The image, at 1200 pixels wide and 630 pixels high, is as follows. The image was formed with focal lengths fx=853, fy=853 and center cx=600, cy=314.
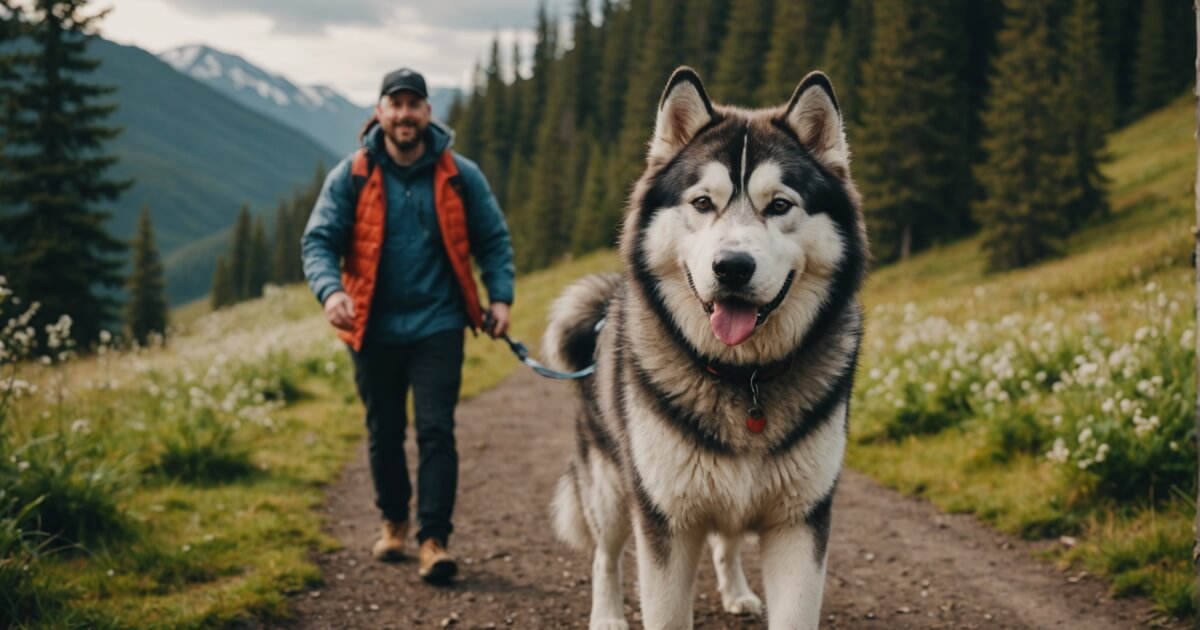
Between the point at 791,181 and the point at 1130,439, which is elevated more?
the point at 791,181

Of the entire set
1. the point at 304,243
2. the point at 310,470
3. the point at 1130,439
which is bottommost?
the point at 310,470

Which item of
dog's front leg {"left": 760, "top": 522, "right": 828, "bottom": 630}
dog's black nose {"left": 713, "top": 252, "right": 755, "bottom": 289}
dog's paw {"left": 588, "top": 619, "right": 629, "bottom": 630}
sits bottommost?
dog's paw {"left": 588, "top": 619, "right": 629, "bottom": 630}

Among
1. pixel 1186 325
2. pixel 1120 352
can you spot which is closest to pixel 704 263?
pixel 1120 352

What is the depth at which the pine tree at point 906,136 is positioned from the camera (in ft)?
101

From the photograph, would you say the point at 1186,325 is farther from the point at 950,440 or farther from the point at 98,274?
the point at 98,274

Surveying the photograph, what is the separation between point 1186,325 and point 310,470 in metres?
6.94

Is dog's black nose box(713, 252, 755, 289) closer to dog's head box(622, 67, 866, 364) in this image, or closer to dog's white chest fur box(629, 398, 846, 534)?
dog's head box(622, 67, 866, 364)

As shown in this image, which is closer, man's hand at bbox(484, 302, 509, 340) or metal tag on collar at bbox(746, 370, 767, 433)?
metal tag on collar at bbox(746, 370, 767, 433)

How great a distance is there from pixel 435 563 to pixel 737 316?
259 cm

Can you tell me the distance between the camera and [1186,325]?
21.0 feet

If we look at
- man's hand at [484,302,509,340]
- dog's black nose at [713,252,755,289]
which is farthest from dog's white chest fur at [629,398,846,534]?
man's hand at [484,302,509,340]

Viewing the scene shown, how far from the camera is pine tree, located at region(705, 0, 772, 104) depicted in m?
46.9

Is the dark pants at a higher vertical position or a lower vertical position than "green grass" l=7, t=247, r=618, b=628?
higher

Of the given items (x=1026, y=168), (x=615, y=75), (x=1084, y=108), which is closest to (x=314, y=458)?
(x=1026, y=168)
